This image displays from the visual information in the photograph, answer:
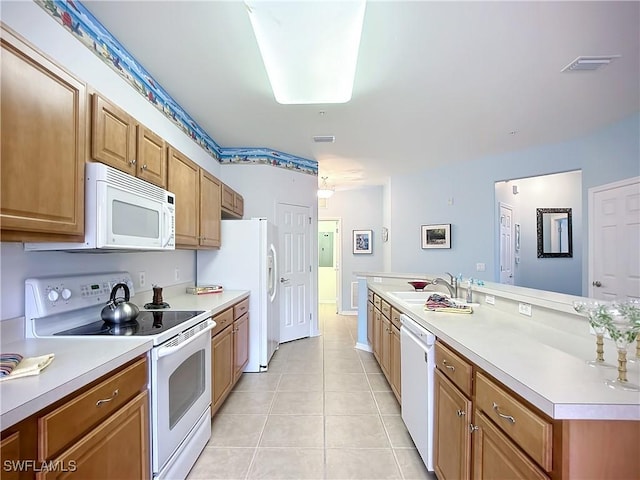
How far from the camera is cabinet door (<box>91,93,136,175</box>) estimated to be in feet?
4.78

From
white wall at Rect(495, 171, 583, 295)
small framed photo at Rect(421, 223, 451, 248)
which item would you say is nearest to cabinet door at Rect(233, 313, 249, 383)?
small framed photo at Rect(421, 223, 451, 248)

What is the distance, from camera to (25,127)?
1.11 meters

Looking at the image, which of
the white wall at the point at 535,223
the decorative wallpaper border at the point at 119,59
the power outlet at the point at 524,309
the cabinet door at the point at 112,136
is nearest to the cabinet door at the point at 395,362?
the power outlet at the point at 524,309

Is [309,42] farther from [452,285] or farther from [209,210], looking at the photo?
[452,285]

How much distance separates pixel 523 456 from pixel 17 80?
2115 millimetres

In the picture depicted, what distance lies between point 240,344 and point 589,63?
141 inches

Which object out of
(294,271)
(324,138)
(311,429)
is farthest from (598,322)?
(294,271)

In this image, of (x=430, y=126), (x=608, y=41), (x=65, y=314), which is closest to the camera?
(x=65, y=314)

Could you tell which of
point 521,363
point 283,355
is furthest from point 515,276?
point 521,363

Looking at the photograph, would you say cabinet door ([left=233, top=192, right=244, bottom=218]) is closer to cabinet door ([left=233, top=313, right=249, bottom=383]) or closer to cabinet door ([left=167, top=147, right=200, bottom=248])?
cabinet door ([left=167, top=147, right=200, bottom=248])

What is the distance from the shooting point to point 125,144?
1.68 m

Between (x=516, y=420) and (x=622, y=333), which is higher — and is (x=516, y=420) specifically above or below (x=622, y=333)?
below

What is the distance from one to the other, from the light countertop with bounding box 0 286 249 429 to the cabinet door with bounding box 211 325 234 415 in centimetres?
96

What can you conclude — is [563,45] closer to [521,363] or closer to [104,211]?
[521,363]
